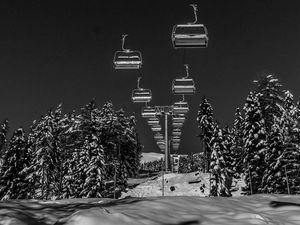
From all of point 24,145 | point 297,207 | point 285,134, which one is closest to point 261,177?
point 285,134

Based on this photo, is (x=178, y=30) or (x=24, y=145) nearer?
(x=178, y=30)

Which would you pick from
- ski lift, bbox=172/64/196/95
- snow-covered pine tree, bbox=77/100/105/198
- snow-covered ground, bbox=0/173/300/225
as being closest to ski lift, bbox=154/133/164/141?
snow-covered pine tree, bbox=77/100/105/198

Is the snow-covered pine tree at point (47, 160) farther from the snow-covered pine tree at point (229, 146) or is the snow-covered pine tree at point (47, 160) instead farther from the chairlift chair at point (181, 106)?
the snow-covered pine tree at point (229, 146)

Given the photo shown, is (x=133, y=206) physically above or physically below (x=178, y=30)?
below

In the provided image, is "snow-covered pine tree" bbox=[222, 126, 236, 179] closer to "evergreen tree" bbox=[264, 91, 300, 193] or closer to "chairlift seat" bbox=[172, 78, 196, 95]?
"evergreen tree" bbox=[264, 91, 300, 193]

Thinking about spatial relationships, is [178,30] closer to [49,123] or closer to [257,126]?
[257,126]

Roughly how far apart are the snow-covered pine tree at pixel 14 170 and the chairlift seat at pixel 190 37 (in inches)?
1333

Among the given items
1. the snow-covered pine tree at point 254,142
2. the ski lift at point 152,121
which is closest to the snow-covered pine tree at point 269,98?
the snow-covered pine tree at point 254,142

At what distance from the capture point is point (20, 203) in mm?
8461

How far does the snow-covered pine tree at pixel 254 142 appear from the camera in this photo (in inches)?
1535

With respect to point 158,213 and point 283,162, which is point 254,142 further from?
point 158,213

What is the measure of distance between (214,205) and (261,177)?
32936 mm

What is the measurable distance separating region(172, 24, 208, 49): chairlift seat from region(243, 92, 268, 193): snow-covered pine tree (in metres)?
24.0

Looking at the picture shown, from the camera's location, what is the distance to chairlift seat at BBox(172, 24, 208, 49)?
16484mm
